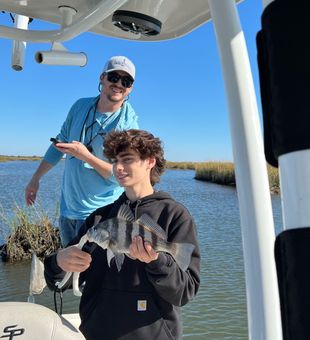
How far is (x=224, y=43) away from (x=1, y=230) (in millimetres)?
8540

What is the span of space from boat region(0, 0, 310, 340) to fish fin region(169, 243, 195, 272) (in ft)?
2.11

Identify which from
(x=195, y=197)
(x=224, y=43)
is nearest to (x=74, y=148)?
(x=224, y=43)

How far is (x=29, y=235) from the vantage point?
809 cm

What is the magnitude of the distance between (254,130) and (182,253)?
74 centimetres

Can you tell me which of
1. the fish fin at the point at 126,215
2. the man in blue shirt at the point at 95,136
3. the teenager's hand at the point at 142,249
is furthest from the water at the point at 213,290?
the teenager's hand at the point at 142,249

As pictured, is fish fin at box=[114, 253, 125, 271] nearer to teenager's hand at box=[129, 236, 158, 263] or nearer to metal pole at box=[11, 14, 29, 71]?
teenager's hand at box=[129, 236, 158, 263]

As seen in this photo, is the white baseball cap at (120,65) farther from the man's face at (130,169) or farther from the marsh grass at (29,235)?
the marsh grass at (29,235)

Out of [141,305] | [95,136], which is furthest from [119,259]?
[95,136]

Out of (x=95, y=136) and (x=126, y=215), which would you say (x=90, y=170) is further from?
(x=126, y=215)

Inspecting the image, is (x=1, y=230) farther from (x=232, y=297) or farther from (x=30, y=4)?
(x=30, y=4)

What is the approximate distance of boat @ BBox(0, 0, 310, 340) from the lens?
1.60 ft

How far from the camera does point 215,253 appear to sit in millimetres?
8680

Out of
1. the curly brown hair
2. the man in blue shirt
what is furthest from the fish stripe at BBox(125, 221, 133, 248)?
the man in blue shirt

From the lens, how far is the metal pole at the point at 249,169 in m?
0.83
